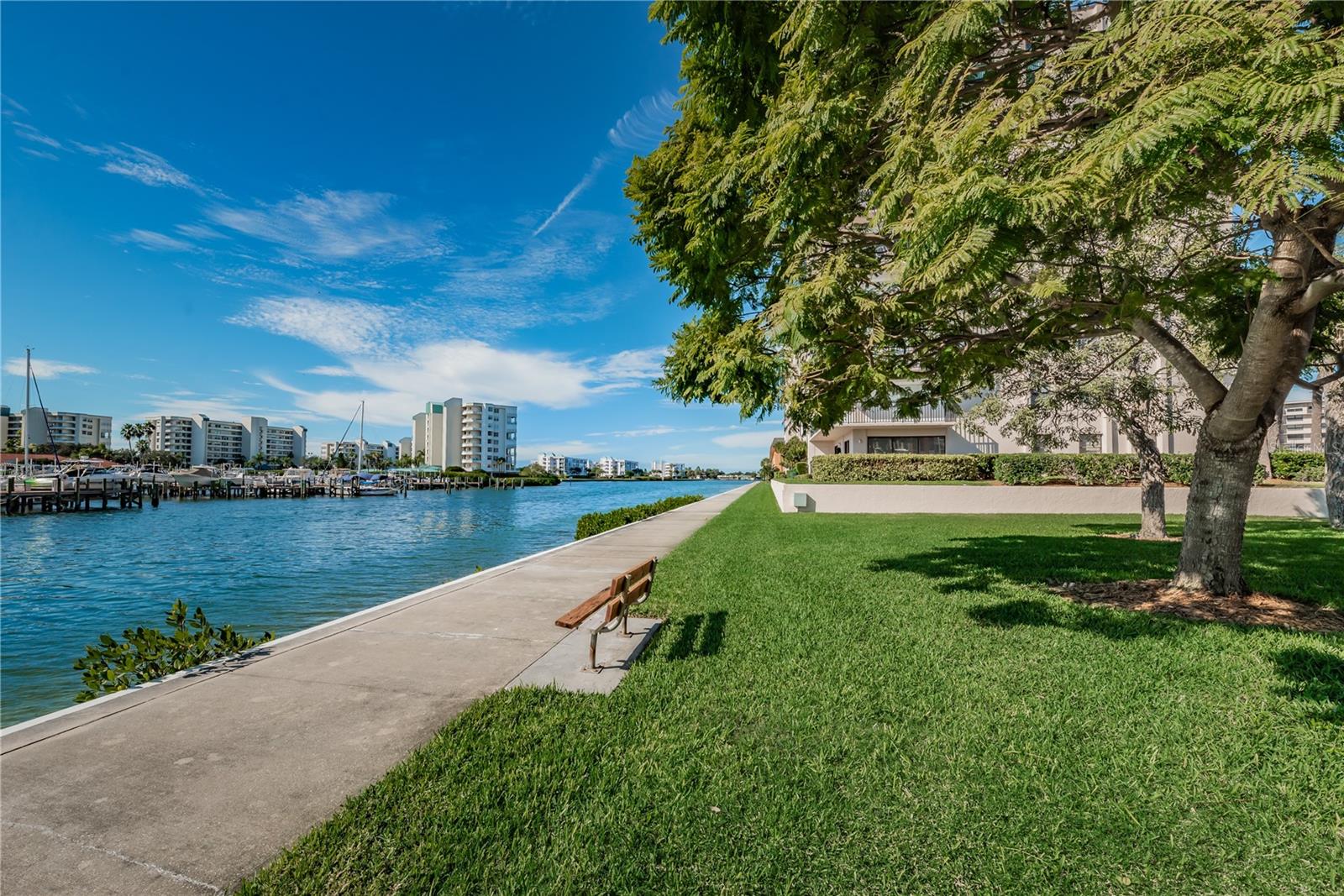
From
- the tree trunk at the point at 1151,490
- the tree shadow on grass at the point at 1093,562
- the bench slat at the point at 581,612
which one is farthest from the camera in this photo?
the tree trunk at the point at 1151,490

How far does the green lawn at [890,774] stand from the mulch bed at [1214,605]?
0.60 m

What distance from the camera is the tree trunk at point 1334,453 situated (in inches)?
565

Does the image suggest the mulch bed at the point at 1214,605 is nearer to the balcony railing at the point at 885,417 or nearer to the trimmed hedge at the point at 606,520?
the trimmed hedge at the point at 606,520

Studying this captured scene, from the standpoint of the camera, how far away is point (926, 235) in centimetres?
329

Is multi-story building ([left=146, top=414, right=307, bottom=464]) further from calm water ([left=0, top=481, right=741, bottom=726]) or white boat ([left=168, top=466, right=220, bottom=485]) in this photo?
calm water ([left=0, top=481, right=741, bottom=726])

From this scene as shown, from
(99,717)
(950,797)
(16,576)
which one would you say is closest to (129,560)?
(16,576)

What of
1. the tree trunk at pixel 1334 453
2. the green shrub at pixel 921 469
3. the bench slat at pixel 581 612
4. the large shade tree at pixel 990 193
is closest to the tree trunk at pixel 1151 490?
the tree trunk at pixel 1334 453

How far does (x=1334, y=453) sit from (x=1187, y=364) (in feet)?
46.2

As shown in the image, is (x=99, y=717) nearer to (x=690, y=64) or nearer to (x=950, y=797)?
(x=950, y=797)

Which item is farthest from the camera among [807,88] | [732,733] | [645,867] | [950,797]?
[807,88]

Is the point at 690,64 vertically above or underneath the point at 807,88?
above

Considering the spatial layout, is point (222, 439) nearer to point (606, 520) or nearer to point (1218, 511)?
point (606, 520)

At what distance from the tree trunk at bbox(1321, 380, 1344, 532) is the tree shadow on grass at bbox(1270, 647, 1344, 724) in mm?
14474

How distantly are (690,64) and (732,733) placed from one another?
676cm
